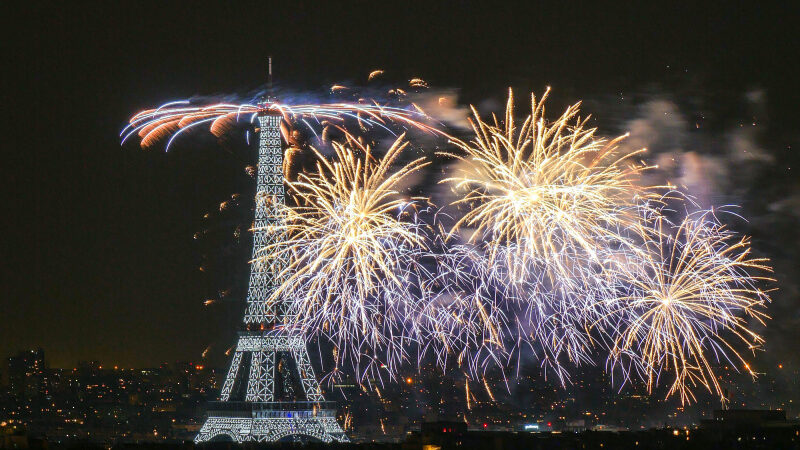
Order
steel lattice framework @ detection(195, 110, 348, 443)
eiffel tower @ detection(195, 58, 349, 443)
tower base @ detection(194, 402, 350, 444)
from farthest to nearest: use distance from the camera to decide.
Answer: tower base @ detection(194, 402, 350, 444)
eiffel tower @ detection(195, 58, 349, 443)
steel lattice framework @ detection(195, 110, 348, 443)

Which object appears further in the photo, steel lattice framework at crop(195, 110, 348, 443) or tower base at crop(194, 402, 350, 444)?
tower base at crop(194, 402, 350, 444)

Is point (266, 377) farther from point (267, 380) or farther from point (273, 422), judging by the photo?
point (273, 422)

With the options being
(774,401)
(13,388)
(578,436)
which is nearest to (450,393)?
(774,401)

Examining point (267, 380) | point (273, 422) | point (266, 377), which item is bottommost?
point (273, 422)

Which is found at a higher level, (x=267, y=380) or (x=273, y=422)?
(x=267, y=380)

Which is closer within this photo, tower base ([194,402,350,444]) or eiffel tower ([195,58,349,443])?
eiffel tower ([195,58,349,443])

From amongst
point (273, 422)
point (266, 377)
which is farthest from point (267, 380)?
point (273, 422)

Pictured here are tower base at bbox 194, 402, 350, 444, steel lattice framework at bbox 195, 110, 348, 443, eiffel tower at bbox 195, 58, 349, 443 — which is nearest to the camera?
steel lattice framework at bbox 195, 110, 348, 443
